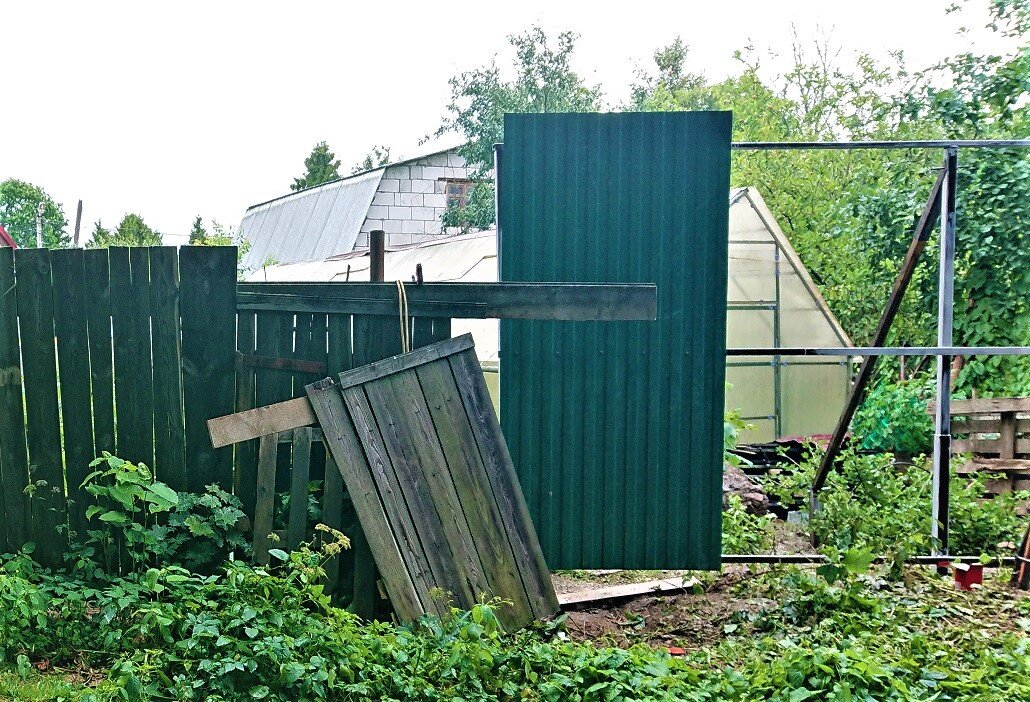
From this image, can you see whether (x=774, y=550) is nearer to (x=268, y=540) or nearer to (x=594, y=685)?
(x=594, y=685)

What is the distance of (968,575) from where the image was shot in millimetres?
6297

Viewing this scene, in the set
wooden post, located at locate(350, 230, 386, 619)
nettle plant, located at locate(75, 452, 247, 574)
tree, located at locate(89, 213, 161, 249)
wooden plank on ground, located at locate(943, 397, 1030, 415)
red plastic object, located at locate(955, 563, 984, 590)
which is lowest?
red plastic object, located at locate(955, 563, 984, 590)

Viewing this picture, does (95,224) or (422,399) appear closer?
(422,399)

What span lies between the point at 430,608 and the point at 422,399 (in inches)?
40.4

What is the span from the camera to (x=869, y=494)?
285 inches

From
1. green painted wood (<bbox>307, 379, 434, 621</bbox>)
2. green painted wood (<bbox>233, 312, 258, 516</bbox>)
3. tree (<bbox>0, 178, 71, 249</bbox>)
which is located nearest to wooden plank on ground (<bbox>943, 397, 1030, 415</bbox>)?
green painted wood (<bbox>307, 379, 434, 621</bbox>)

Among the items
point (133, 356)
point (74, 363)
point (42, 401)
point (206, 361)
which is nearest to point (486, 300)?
point (206, 361)

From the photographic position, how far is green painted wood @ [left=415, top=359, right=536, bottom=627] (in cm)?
514

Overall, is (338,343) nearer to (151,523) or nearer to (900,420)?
(151,523)

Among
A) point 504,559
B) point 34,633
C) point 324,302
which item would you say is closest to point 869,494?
point 504,559

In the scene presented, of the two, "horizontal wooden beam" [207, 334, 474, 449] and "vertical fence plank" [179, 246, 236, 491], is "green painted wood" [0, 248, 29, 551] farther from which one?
"horizontal wooden beam" [207, 334, 474, 449]

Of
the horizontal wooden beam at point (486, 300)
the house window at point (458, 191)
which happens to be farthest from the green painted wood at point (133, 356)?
the house window at point (458, 191)

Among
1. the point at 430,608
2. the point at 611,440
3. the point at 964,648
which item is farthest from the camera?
the point at 611,440

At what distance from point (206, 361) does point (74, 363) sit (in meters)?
0.70
